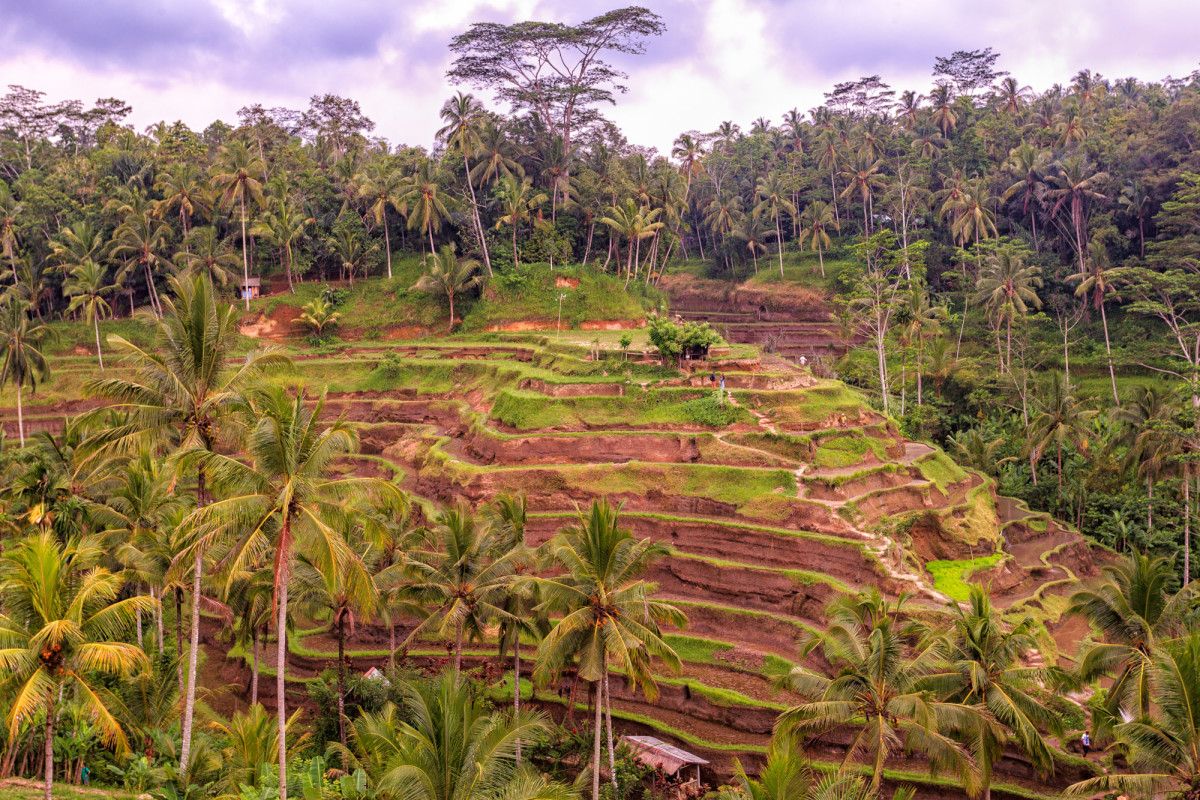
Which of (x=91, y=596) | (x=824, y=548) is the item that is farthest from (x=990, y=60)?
(x=91, y=596)

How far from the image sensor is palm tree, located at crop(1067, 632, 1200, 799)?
14148 millimetres

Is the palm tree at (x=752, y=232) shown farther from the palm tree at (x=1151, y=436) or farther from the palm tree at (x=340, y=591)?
the palm tree at (x=340, y=591)

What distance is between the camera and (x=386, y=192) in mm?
59406

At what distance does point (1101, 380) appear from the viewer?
52781 millimetres

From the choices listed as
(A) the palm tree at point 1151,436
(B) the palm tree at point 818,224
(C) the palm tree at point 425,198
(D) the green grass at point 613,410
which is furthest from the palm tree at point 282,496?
(B) the palm tree at point 818,224

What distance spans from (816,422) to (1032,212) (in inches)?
1635

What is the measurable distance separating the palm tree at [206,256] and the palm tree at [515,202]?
19787 millimetres

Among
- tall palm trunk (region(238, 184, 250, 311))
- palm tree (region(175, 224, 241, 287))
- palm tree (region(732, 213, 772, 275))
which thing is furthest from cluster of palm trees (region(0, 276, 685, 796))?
palm tree (region(732, 213, 772, 275))

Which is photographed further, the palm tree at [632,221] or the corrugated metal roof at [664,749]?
the palm tree at [632,221]

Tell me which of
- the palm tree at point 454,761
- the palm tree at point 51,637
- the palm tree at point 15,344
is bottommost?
the palm tree at point 454,761

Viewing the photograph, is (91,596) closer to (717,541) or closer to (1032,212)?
(717,541)

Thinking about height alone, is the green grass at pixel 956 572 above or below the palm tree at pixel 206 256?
below

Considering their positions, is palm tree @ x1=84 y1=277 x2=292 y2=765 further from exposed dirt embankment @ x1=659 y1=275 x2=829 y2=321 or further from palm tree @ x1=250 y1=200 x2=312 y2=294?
exposed dirt embankment @ x1=659 y1=275 x2=829 y2=321

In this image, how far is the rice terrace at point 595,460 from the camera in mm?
16234
